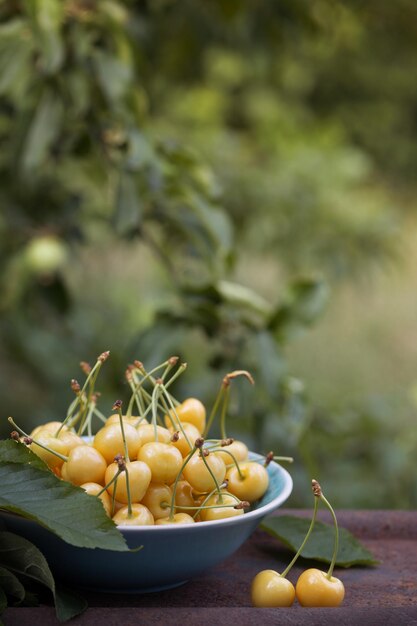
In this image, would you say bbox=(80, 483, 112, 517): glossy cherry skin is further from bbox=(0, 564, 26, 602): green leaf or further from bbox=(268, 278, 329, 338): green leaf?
bbox=(268, 278, 329, 338): green leaf

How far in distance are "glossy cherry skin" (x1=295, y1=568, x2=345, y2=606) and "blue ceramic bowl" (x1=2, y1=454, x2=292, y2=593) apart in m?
0.06

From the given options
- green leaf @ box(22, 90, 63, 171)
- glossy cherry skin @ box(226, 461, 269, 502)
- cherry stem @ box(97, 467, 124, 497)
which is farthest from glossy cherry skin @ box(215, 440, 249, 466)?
green leaf @ box(22, 90, 63, 171)

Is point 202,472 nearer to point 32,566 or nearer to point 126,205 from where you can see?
point 32,566

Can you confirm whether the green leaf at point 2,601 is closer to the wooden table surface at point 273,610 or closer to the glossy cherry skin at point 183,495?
the wooden table surface at point 273,610

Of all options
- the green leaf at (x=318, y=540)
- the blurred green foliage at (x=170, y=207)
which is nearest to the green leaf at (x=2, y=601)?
the green leaf at (x=318, y=540)

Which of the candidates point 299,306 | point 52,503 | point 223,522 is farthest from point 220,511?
point 299,306

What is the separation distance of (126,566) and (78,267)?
125cm

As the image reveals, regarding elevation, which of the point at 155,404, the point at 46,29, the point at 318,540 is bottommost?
the point at 318,540

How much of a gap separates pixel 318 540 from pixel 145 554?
21 centimetres

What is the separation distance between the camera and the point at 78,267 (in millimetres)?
1893

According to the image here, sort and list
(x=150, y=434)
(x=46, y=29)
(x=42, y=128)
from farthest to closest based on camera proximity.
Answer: (x=42, y=128)
(x=46, y=29)
(x=150, y=434)

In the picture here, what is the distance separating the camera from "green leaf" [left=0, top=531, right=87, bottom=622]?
0.65 m

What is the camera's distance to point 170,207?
4.90 feet

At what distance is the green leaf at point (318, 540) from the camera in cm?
82
